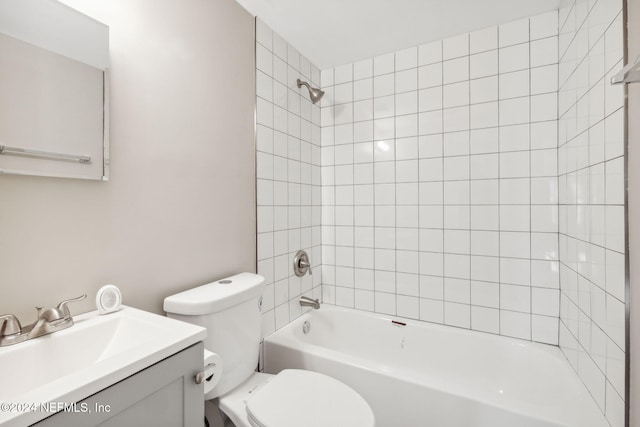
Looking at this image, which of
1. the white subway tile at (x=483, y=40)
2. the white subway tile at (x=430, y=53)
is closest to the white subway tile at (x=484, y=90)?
the white subway tile at (x=483, y=40)

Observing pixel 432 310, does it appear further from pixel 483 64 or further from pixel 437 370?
pixel 483 64

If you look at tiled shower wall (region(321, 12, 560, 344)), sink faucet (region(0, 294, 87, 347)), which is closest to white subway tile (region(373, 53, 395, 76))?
tiled shower wall (region(321, 12, 560, 344))

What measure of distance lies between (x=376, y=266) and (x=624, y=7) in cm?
168

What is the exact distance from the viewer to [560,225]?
5.29 feet

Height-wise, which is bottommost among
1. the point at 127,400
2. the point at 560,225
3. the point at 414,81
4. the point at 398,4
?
the point at 127,400

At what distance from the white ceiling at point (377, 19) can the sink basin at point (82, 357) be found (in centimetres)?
160

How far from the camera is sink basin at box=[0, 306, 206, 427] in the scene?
57 cm

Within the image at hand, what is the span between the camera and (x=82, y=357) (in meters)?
0.84

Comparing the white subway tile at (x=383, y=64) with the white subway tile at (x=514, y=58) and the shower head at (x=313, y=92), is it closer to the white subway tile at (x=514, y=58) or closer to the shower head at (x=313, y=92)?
the shower head at (x=313, y=92)

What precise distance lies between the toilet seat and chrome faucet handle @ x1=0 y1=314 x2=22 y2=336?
765mm

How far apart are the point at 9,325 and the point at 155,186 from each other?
59cm

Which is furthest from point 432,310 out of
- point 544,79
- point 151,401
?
point 151,401

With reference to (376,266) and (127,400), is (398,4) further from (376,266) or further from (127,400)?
(127,400)

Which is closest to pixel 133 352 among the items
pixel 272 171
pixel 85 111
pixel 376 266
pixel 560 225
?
pixel 85 111
